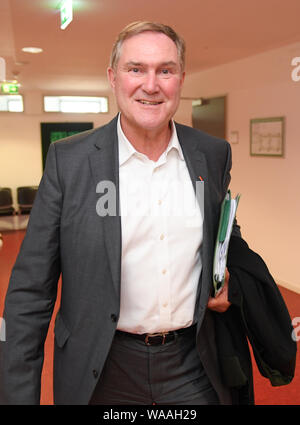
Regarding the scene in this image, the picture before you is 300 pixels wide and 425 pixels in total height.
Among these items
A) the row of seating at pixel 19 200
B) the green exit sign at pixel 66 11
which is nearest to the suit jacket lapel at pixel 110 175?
the green exit sign at pixel 66 11

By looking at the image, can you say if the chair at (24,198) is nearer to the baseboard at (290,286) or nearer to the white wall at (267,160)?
the white wall at (267,160)

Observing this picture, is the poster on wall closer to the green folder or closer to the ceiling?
the ceiling

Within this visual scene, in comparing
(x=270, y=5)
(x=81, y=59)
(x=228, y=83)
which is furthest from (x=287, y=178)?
(x=81, y=59)

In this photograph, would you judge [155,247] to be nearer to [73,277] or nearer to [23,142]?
[73,277]

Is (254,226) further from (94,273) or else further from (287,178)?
(94,273)

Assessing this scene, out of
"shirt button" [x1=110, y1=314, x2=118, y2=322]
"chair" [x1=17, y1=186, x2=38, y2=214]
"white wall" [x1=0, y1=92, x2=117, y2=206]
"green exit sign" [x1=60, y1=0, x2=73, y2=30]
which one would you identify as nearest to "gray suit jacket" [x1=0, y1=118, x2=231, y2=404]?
"shirt button" [x1=110, y1=314, x2=118, y2=322]

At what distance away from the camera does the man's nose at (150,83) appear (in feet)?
4.56

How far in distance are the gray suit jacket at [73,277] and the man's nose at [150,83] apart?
0.21 m

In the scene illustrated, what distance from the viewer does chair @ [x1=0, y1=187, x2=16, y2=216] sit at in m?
9.77

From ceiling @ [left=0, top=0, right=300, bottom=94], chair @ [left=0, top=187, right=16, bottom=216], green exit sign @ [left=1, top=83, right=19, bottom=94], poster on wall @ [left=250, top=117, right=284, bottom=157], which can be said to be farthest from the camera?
chair @ [left=0, top=187, right=16, bottom=216]

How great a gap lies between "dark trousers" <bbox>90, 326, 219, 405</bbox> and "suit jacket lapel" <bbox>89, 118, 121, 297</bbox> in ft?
0.82

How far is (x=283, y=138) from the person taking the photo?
18.7ft

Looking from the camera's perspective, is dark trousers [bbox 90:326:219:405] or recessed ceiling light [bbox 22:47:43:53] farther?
recessed ceiling light [bbox 22:47:43:53]

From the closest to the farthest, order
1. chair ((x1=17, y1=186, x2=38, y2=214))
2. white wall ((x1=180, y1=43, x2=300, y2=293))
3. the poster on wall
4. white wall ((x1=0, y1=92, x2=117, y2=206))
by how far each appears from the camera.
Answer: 1. white wall ((x1=180, y1=43, x2=300, y2=293))
2. the poster on wall
3. chair ((x1=17, y1=186, x2=38, y2=214))
4. white wall ((x1=0, y1=92, x2=117, y2=206))
